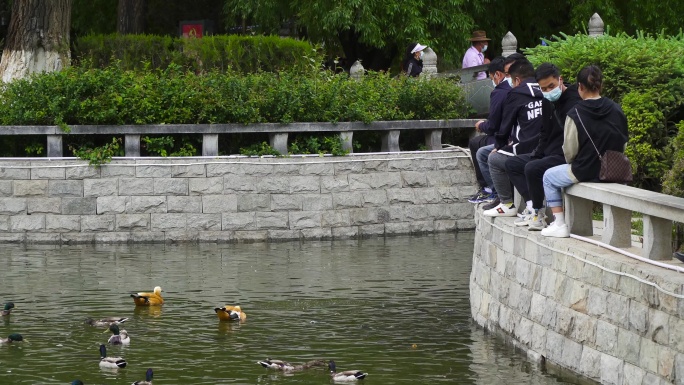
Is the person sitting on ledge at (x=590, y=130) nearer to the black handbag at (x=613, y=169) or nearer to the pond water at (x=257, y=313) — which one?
the black handbag at (x=613, y=169)

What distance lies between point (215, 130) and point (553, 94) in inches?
391

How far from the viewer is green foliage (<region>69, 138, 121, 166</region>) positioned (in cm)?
2109

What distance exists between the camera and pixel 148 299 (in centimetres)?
1546

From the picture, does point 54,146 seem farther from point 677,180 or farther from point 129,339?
point 677,180

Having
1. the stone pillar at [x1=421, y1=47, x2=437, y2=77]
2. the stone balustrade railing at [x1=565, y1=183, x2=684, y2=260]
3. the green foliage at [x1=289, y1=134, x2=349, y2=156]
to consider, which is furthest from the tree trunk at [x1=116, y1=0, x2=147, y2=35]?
the stone balustrade railing at [x1=565, y1=183, x2=684, y2=260]

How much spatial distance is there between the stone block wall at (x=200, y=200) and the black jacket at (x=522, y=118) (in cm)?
817

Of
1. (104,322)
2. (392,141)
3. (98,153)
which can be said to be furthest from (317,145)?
(104,322)

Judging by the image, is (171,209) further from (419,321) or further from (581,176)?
(581,176)

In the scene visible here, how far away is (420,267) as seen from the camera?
731 inches

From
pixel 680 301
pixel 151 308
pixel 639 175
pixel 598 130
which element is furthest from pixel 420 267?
pixel 680 301

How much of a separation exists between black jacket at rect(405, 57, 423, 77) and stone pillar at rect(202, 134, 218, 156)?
5.26m

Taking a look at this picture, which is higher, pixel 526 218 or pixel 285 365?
pixel 526 218

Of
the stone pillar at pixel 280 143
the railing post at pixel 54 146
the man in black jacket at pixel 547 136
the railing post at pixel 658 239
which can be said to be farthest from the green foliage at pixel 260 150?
the railing post at pixel 658 239

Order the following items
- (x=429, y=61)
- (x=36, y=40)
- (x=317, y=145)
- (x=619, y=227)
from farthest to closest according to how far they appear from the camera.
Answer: (x=429, y=61) → (x=36, y=40) → (x=317, y=145) → (x=619, y=227)
